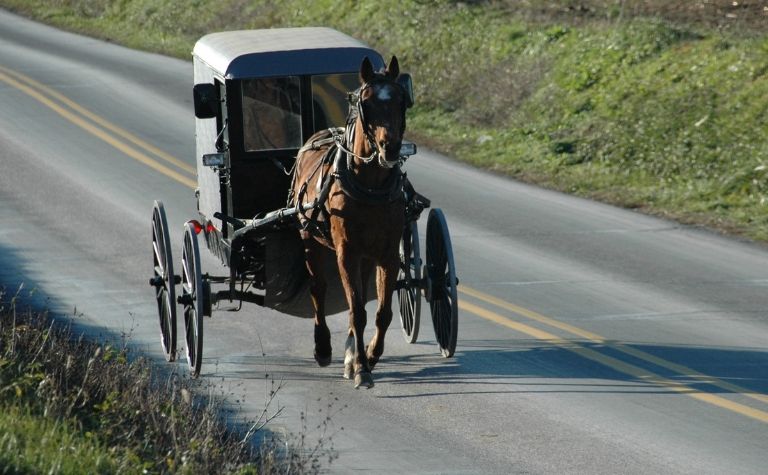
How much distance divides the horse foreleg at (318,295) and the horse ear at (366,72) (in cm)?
146

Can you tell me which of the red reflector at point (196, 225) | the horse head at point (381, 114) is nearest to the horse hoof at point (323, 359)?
the red reflector at point (196, 225)

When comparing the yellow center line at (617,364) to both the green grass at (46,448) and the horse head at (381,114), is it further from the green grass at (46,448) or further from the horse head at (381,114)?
the green grass at (46,448)

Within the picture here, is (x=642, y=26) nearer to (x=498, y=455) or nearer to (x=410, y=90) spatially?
(x=410, y=90)

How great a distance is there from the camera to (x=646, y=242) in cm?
1497

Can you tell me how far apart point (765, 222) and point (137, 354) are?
27.8ft

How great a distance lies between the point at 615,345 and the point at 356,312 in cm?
238

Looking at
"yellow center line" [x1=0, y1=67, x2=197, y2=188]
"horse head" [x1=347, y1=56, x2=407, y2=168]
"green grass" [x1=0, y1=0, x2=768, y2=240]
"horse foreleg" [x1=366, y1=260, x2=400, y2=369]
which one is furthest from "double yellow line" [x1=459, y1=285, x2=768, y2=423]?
"yellow center line" [x1=0, y1=67, x2=197, y2=188]

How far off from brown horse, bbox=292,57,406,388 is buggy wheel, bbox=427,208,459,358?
60cm

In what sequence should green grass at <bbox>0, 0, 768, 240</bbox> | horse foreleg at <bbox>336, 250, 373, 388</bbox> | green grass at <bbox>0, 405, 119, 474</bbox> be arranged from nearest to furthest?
green grass at <bbox>0, 405, 119, 474</bbox>
horse foreleg at <bbox>336, 250, 373, 388</bbox>
green grass at <bbox>0, 0, 768, 240</bbox>

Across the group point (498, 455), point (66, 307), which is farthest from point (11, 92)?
point (498, 455)

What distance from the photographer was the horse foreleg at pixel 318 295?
9945 mm

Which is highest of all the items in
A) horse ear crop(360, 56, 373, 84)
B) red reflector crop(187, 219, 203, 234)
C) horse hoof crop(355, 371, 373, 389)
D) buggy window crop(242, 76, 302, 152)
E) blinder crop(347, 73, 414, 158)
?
horse ear crop(360, 56, 373, 84)

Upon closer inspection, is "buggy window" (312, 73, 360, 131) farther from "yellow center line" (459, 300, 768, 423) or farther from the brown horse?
"yellow center line" (459, 300, 768, 423)

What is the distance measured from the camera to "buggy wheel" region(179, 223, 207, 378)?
9695 millimetres
